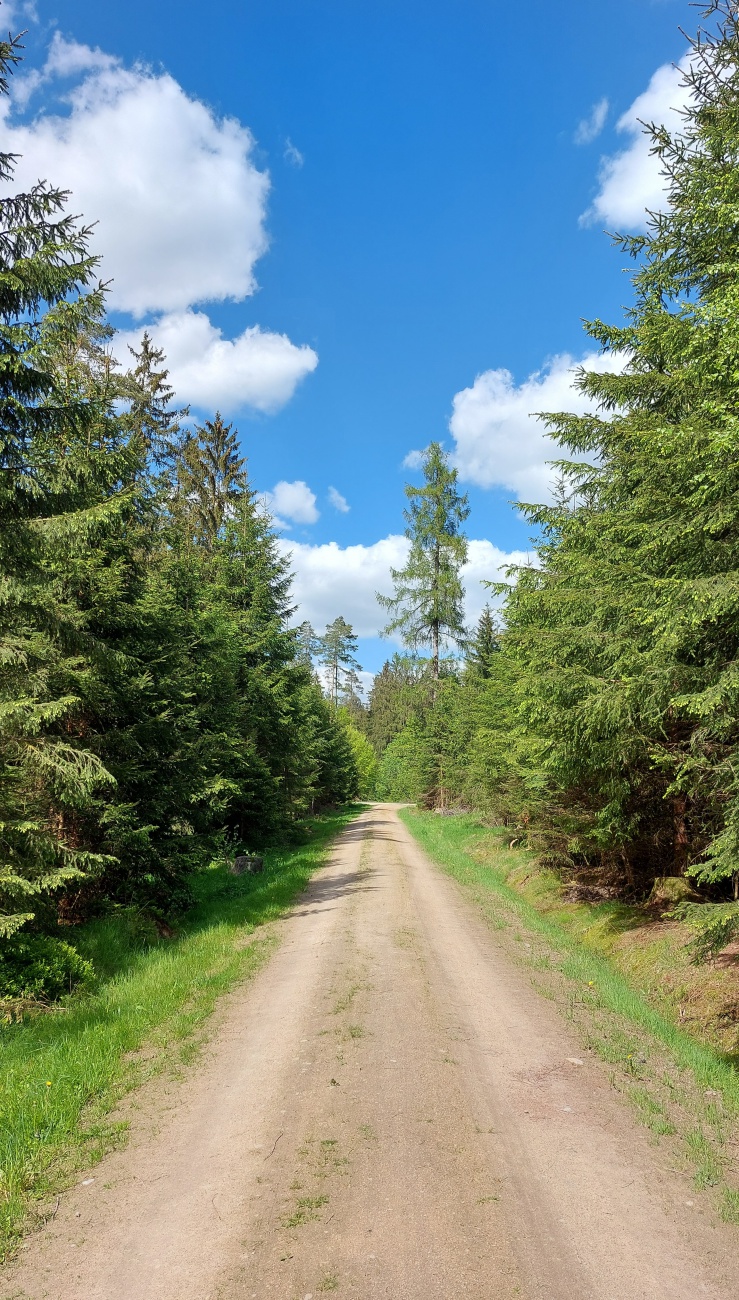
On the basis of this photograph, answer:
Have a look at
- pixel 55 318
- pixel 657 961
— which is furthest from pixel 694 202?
pixel 657 961

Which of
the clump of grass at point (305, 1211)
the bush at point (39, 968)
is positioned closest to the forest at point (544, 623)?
the bush at point (39, 968)

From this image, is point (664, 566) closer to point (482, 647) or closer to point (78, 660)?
point (78, 660)

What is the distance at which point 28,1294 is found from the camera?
10.6ft

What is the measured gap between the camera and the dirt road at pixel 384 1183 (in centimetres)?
330

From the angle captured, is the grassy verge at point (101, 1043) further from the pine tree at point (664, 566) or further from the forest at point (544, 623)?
the pine tree at point (664, 566)

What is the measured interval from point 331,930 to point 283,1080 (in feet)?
18.2

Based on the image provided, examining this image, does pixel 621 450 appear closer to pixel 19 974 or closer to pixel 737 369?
pixel 737 369

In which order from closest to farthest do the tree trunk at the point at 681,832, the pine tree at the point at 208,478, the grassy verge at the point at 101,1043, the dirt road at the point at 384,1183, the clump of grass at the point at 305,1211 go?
the dirt road at the point at 384,1183, the clump of grass at the point at 305,1211, the grassy verge at the point at 101,1043, the tree trunk at the point at 681,832, the pine tree at the point at 208,478

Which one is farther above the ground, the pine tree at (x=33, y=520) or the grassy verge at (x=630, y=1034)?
the pine tree at (x=33, y=520)

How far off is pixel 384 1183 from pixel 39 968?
16.9 ft

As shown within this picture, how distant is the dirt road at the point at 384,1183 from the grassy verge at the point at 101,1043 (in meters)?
0.30

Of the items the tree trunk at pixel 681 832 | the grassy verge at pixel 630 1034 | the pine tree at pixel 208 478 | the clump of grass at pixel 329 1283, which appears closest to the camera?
the clump of grass at pixel 329 1283

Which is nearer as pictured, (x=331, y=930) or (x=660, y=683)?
(x=660, y=683)

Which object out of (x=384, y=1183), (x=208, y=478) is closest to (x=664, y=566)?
(x=384, y=1183)
